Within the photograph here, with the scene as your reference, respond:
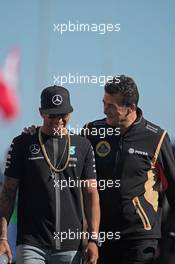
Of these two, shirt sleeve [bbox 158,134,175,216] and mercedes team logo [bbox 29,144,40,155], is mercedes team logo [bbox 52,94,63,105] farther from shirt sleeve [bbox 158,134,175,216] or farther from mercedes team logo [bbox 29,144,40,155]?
shirt sleeve [bbox 158,134,175,216]

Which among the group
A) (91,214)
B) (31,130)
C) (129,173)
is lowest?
(91,214)

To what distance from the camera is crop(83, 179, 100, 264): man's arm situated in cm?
261

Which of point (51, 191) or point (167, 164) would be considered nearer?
point (51, 191)

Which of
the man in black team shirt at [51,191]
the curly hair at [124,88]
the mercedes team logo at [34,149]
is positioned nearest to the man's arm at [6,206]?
the man in black team shirt at [51,191]

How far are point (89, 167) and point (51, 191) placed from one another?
0.52ft

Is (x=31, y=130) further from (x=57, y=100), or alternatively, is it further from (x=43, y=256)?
(x=43, y=256)

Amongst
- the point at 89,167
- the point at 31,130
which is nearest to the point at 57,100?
the point at 31,130

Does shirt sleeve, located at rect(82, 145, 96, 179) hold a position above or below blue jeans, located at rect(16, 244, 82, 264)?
above

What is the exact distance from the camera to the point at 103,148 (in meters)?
2.78

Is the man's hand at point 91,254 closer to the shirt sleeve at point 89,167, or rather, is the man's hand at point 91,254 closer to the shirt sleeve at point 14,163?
the shirt sleeve at point 89,167

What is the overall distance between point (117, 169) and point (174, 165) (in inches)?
8.1

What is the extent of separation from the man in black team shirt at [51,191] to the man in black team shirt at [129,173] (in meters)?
0.14

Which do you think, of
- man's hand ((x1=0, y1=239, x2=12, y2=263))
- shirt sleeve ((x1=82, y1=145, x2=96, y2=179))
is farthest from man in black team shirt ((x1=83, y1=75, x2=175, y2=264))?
man's hand ((x1=0, y1=239, x2=12, y2=263))

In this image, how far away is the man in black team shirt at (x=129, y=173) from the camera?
9.00 ft
